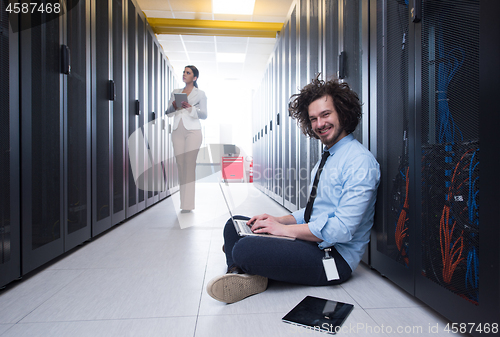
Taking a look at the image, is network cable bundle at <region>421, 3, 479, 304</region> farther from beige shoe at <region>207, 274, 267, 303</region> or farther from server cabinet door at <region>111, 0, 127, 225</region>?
server cabinet door at <region>111, 0, 127, 225</region>

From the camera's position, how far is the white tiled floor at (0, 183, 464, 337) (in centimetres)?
97

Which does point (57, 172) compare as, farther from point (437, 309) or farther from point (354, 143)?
point (437, 309)

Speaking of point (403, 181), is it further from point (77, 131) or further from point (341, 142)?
point (77, 131)

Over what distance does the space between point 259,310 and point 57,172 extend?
145 centimetres

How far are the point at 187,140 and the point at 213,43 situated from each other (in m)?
3.05

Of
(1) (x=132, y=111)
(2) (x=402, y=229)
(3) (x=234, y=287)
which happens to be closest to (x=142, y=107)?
(1) (x=132, y=111)

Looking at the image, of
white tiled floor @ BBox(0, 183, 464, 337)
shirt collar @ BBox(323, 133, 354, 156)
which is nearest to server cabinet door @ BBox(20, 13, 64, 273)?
white tiled floor @ BBox(0, 183, 464, 337)

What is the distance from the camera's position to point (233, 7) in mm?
4418

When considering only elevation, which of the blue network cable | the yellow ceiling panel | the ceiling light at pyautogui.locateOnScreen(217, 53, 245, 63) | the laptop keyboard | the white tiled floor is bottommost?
the white tiled floor

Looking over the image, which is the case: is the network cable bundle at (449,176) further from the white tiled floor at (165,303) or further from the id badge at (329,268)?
the id badge at (329,268)

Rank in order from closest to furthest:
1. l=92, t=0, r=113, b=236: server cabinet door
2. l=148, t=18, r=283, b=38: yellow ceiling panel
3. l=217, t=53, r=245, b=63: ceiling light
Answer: l=92, t=0, r=113, b=236: server cabinet door → l=148, t=18, r=283, b=38: yellow ceiling panel → l=217, t=53, r=245, b=63: ceiling light

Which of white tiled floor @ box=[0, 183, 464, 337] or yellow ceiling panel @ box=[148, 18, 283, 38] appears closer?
white tiled floor @ box=[0, 183, 464, 337]

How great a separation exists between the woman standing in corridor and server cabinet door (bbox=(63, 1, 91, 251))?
4.25 feet

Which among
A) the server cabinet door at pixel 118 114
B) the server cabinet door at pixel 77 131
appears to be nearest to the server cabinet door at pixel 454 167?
the server cabinet door at pixel 77 131
